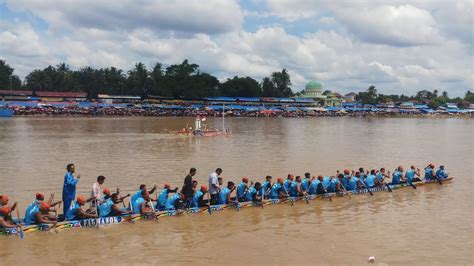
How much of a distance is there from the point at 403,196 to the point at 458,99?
182408 millimetres

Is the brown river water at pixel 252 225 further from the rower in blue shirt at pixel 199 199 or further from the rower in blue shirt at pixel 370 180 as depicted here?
the rower in blue shirt at pixel 370 180

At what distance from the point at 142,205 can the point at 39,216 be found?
3009 mm

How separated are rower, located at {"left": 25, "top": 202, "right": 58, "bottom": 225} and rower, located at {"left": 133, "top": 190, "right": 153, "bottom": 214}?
2.46 metres

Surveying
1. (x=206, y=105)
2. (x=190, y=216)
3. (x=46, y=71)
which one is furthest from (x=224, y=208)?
(x=46, y=71)

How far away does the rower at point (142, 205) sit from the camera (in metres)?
13.5

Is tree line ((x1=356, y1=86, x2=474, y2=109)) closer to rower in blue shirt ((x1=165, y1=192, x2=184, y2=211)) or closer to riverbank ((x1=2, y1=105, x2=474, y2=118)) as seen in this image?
riverbank ((x1=2, y1=105, x2=474, y2=118))

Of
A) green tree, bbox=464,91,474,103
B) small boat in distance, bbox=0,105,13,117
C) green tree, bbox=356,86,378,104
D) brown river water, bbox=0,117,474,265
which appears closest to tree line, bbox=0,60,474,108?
small boat in distance, bbox=0,105,13,117

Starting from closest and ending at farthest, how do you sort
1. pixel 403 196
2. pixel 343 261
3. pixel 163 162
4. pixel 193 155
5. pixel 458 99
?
pixel 343 261 < pixel 403 196 < pixel 163 162 < pixel 193 155 < pixel 458 99

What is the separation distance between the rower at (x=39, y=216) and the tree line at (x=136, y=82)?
9348 centimetres

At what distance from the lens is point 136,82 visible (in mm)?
109875

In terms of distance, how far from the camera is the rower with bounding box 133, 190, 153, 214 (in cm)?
1352

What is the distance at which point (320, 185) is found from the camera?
17.4 meters

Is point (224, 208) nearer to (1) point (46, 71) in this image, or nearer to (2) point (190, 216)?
(2) point (190, 216)

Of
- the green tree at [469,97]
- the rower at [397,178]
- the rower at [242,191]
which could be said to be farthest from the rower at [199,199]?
the green tree at [469,97]
